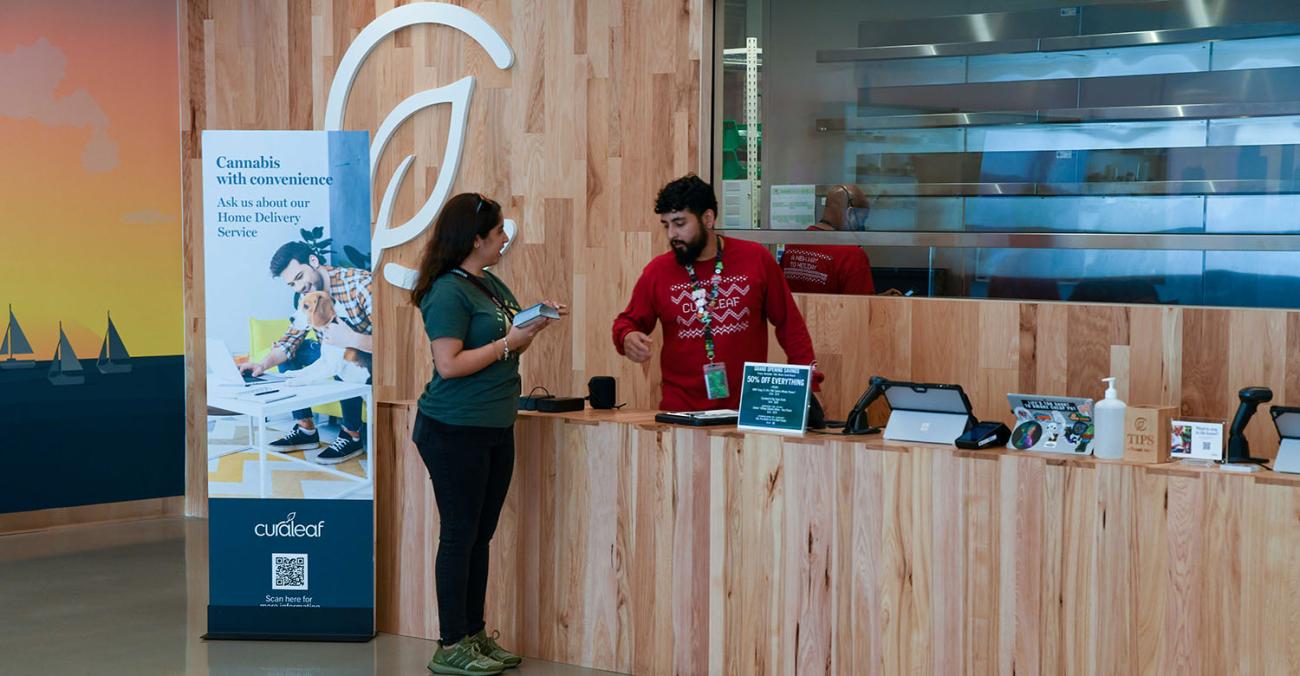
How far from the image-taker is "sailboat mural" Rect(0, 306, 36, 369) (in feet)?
23.4

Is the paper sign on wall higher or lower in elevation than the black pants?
higher

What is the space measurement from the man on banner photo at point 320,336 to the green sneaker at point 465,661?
0.86 meters

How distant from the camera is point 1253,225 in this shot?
4852 mm

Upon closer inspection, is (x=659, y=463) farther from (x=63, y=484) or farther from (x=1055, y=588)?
(x=63, y=484)

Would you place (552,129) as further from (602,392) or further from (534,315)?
(534,315)

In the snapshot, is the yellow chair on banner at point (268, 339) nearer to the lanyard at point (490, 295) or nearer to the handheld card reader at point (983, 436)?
the lanyard at point (490, 295)

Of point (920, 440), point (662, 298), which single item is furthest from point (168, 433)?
point (920, 440)

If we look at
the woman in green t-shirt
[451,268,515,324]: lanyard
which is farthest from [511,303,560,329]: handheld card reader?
[451,268,515,324]: lanyard

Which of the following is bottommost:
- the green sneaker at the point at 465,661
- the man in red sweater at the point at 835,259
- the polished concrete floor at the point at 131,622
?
the polished concrete floor at the point at 131,622

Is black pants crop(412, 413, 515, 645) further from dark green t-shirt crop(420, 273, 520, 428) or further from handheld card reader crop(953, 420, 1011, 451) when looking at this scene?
handheld card reader crop(953, 420, 1011, 451)

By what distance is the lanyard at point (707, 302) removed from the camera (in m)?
5.03

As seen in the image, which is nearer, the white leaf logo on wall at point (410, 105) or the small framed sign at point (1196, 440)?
the small framed sign at point (1196, 440)

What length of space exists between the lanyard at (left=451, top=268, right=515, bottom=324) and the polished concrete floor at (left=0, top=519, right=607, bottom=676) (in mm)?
1210

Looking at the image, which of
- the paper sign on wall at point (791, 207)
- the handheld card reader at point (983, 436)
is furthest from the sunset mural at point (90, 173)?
the handheld card reader at point (983, 436)
